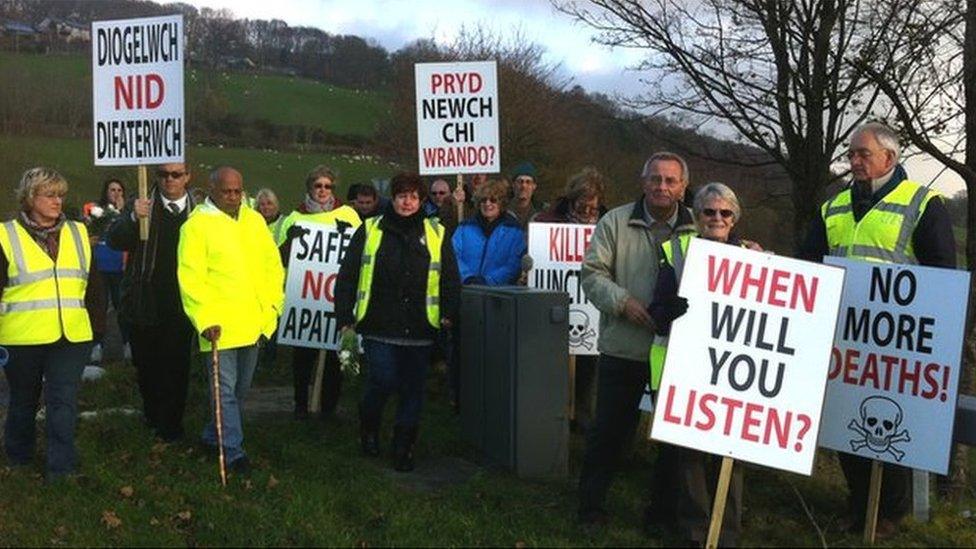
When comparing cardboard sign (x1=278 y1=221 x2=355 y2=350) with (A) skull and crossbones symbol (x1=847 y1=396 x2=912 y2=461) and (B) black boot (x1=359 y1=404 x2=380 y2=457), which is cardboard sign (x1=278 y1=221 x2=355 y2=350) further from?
(A) skull and crossbones symbol (x1=847 y1=396 x2=912 y2=461)

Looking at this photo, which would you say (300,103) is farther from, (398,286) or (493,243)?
(398,286)

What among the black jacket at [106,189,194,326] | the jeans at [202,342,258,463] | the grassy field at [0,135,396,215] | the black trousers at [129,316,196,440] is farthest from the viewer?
the grassy field at [0,135,396,215]

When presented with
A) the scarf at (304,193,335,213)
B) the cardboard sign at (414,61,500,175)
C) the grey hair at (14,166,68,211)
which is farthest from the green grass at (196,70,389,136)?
the grey hair at (14,166,68,211)

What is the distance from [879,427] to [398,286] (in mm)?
3348

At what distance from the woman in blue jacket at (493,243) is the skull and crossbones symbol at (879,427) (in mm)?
3554

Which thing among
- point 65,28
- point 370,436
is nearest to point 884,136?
point 370,436

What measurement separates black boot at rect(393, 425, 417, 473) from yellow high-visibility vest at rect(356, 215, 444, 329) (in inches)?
31.4

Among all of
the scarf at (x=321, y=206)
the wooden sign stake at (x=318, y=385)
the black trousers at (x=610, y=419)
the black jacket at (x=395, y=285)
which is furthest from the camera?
the scarf at (x=321, y=206)

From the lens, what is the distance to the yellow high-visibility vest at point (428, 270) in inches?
295

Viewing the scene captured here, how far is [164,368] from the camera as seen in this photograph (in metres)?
7.94

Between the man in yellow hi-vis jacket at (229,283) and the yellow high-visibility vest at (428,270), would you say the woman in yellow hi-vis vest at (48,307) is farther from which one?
the yellow high-visibility vest at (428,270)

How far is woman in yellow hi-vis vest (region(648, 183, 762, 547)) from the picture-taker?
5.46 m

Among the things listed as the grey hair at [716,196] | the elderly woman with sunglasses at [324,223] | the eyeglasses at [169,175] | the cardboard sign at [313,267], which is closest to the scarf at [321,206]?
the elderly woman with sunglasses at [324,223]

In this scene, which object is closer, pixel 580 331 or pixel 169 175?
pixel 169 175
